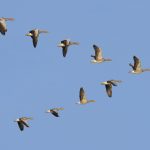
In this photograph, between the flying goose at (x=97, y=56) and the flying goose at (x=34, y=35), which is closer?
the flying goose at (x=34, y=35)

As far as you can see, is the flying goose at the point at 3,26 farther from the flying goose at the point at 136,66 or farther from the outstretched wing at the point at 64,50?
the flying goose at the point at 136,66

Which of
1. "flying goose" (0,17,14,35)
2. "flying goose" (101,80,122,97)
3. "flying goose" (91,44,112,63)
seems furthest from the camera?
"flying goose" (101,80,122,97)

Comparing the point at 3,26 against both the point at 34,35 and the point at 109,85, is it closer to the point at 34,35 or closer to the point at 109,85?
the point at 34,35

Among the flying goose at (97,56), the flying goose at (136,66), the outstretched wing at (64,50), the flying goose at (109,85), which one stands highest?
the outstretched wing at (64,50)

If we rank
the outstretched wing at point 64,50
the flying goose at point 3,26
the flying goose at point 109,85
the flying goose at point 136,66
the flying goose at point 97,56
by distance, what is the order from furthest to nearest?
the outstretched wing at point 64,50 → the flying goose at point 109,85 → the flying goose at point 97,56 → the flying goose at point 136,66 → the flying goose at point 3,26

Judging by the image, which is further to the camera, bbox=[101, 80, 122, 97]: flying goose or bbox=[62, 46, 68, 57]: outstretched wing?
bbox=[62, 46, 68, 57]: outstretched wing

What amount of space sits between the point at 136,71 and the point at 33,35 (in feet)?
26.6

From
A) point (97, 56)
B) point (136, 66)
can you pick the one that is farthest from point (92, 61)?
point (136, 66)

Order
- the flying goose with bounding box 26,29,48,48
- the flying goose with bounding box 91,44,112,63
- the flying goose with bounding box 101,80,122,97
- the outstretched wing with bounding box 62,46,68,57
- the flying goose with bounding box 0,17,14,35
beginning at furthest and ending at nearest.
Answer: the outstretched wing with bounding box 62,46,68,57 → the flying goose with bounding box 101,80,122,97 → the flying goose with bounding box 91,44,112,63 → the flying goose with bounding box 26,29,48,48 → the flying goose with bounding box 0,17,14,35

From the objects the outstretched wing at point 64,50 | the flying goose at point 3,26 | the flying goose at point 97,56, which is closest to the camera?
the flying goose at point 3,26

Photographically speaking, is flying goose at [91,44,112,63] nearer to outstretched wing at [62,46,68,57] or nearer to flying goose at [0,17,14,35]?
outstretched wing at [62,46,68,57]

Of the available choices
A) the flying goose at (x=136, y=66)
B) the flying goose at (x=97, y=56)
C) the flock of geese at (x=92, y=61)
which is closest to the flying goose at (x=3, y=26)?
the flock of geese at (x=92, y=61)

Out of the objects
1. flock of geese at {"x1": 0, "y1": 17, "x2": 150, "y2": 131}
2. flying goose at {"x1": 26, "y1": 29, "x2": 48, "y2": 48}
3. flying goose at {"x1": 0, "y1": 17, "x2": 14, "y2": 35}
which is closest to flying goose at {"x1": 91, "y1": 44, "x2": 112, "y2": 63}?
flock of geese at {"x1": 0, "y1": 17, "x2": 150, "y2": 131}

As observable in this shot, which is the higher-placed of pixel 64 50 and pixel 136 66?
pixel 64 50
